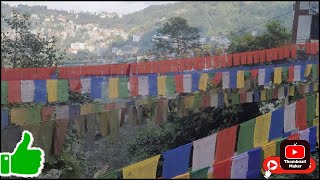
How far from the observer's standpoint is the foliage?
16.3m

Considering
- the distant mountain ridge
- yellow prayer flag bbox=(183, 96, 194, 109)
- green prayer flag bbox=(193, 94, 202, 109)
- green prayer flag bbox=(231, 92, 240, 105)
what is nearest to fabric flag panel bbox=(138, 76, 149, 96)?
yellow prayer flag bbox=(183, 96, 194, 109)

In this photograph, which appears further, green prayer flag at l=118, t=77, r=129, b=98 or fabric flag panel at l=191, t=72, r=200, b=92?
fabric flag panel at l=191, t=72, r=200, b=92

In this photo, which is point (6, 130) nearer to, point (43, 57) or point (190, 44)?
point (43, 57)

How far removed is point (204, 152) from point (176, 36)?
1669 cm

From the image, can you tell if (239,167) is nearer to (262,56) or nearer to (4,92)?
(4,92)

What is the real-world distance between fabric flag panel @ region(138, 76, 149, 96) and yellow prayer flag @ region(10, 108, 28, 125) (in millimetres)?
2917

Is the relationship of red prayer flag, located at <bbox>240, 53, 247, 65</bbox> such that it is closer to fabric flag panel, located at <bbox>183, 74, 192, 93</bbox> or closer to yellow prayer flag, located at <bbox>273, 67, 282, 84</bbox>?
yellow prayer flag, located at <bbox>273, 67, 282, 84</bbox>

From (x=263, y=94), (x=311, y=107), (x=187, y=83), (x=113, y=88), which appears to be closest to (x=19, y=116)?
(x=113, y=88)

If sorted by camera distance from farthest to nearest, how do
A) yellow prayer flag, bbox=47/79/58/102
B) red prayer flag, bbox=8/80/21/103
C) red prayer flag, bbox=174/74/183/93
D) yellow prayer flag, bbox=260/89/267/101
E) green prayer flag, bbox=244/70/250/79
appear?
yellow prayer flag, bbox=260/89/267/101 → green prayer flag, bbox=244/70/250/79 → red prayer flag, bbox=174/74/183/93 → yellow prayer flag, bbox=47/79/58/102 → red prayer flag, bbox=8/80/21/103

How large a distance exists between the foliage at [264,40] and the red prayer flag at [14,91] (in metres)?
9.71

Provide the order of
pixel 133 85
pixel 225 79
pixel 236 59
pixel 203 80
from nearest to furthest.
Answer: pixel 133 85 → pixel 203 80 → pixel 225 79 → pixel 236 59


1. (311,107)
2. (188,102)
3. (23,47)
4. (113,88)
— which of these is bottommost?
(188,102)

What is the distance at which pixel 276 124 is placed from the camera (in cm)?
703

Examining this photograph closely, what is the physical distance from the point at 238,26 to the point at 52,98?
21760 mm
